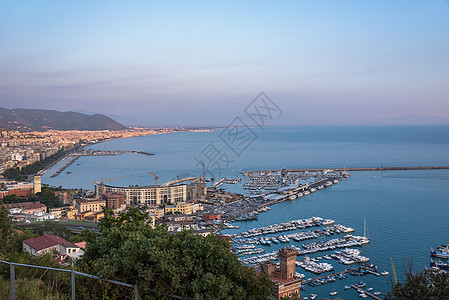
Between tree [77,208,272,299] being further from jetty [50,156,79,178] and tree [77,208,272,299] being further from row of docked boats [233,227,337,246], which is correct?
jetty [50,156,79,178]

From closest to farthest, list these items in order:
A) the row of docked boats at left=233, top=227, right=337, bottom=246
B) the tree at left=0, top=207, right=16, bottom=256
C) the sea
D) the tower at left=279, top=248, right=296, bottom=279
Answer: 1. the tree at left=0, top=207, right=16, bottom=256
2. the tower at left=279, top=248, right=296, bottom=279
3. the sea
4. the row of docked boats at left=233, top=227, right=337, bottom=246

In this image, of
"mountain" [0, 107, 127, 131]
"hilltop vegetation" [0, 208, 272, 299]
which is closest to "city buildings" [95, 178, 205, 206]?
"hilltop vegetation" [0, 208, 272, 299]

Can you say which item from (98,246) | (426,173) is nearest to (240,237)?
(98,246)

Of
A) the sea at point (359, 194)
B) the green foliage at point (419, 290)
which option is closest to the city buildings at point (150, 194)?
the sea at point (359, 194)

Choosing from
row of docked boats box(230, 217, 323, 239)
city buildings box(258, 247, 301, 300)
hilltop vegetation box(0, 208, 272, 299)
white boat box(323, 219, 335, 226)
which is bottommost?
row of docked boats box(230, 217, 323, 239)

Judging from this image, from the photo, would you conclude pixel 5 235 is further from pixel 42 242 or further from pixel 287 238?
pixel 287 238
